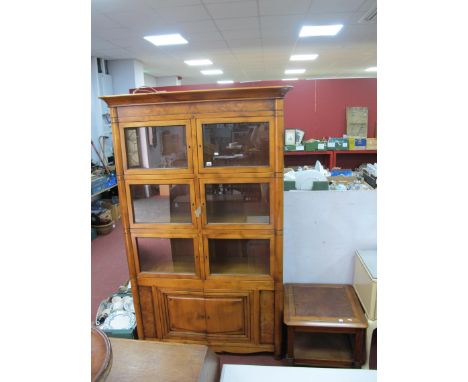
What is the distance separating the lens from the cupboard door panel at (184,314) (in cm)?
203

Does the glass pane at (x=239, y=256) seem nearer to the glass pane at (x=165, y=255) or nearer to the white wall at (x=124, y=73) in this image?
the glass pane at (x=165, y=255)

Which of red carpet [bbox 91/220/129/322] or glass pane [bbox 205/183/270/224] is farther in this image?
red carpet [bbox 91/220/129/322]

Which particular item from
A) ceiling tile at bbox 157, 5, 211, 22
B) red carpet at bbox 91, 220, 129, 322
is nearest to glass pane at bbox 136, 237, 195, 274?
red carpet at bbox 91, 220, 129, 322

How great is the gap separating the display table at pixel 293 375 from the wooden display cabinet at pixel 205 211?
36.5 inches

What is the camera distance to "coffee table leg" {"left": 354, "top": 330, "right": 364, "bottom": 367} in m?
1.89

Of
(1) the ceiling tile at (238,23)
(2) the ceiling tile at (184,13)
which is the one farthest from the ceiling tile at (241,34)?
(2) the ceiling tile at (184,13)

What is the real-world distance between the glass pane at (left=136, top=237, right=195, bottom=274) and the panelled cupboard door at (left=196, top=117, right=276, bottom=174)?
57 centimetres

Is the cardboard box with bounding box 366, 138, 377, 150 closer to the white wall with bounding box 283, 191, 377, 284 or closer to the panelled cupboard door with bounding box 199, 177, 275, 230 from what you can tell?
the white wall with bounding box 283, 191, 377, 284

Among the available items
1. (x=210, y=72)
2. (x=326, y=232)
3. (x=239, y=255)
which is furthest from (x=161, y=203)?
(x=210, y=72)

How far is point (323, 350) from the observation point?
206 centimetres
